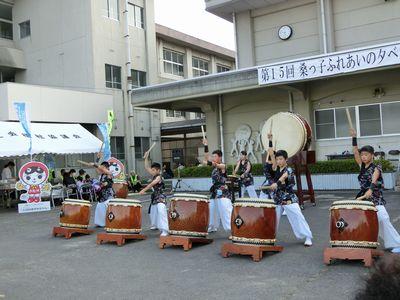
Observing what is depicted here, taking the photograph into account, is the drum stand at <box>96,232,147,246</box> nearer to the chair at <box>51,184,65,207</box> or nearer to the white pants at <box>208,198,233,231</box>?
the white pants at <box>208,198,233,231</box>

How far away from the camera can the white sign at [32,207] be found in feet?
53.0

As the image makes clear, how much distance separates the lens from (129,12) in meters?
28.2

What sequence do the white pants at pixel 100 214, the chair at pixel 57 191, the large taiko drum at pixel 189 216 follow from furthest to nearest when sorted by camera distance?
the chair at pixel 57 191
the white pants at pixel 100 214
the large taiko drum at pixel 189 216

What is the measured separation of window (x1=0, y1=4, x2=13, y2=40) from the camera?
2928cm

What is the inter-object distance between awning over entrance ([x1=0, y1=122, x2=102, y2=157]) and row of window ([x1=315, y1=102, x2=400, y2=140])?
8.78 metres

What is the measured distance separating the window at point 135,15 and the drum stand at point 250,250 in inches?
893

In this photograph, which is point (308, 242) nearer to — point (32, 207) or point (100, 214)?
point (100, 214)

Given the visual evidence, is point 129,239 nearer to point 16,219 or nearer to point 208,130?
point 16,219

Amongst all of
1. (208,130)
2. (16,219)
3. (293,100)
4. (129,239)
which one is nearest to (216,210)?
(129,239)

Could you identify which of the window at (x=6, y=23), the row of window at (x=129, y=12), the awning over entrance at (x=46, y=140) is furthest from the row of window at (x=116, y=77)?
the window at (x=6, y=23)

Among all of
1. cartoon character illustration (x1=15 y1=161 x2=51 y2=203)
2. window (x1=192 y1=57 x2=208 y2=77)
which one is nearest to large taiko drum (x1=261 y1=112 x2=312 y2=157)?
cartoon character illustration (x1=15 y1=161 x2=51 y2=203)

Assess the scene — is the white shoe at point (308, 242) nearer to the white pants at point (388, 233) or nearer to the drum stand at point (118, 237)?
the white pants at point (388, 233)

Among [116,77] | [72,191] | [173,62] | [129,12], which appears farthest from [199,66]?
[72,191]

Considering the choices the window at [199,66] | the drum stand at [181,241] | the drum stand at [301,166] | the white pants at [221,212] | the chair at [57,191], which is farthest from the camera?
the window at [199,66]
